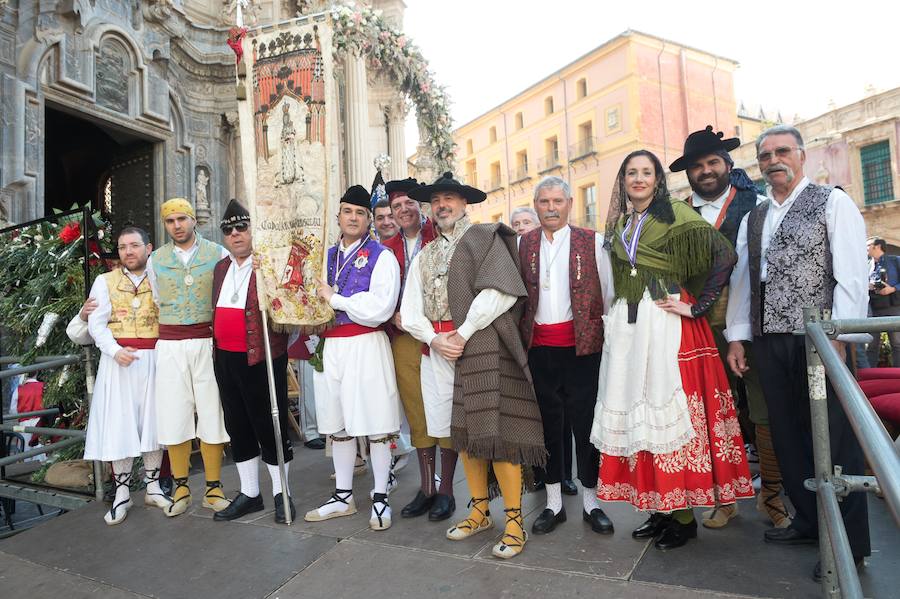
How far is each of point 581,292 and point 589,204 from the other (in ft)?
91.8

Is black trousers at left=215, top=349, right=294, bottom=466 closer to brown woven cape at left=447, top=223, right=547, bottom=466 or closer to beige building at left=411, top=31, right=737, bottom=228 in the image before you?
brown woven cape at left=447, top=223, right=547, bottom=466

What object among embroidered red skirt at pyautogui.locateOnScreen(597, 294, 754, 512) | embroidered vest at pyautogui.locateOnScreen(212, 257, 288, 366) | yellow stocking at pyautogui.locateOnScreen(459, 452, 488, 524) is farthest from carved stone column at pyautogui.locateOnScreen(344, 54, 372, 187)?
embroidered red skirt at pyautogui.locateOnScreen(597, 294, 754, 512)

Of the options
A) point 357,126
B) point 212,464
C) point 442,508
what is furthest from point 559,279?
point 357,126

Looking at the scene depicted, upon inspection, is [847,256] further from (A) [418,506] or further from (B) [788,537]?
(A) [418,506]

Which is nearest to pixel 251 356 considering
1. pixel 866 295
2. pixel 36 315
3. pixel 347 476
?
pixel 347 476

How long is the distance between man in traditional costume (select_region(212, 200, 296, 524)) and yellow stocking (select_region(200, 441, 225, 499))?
19 cm

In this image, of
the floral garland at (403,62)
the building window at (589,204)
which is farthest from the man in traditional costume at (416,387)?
the building window at (589,204)

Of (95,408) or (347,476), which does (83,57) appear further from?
(347,476)

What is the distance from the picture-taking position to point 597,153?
29.2 m

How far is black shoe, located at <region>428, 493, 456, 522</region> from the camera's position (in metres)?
3.63

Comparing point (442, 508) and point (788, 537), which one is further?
point (442, 508)

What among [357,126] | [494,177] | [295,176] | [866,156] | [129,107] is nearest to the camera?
[295,176]

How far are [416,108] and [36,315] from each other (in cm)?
508

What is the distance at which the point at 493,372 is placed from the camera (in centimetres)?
322
